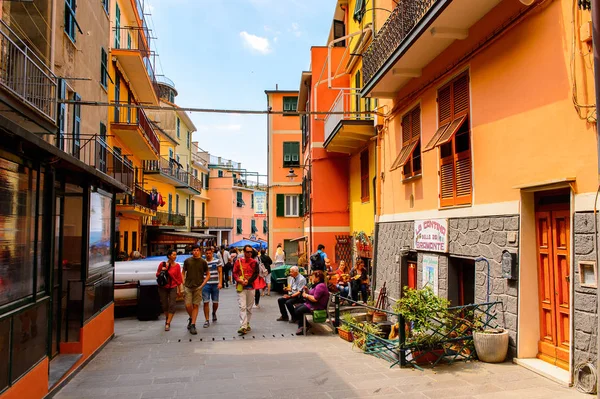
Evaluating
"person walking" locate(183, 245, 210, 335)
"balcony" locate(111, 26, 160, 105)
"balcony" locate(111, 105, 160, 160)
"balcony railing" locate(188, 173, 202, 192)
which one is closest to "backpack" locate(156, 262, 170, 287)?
"person walking" locate(183, 245, 210, 335)

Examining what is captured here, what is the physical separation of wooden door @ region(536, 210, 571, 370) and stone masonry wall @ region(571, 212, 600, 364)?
45 centimetres

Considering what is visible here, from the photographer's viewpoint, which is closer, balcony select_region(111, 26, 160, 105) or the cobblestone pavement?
the cobblestone pavement

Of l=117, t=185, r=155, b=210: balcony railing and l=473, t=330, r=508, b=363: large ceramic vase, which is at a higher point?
l=117, t=185, r=155, b=210: balcony railing

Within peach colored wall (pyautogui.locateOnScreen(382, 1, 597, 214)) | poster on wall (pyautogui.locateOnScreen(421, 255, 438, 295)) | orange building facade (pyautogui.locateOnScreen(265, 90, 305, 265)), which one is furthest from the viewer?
orange building facade (pyautogui.locateOnScreen(265, 90, 305, 265))

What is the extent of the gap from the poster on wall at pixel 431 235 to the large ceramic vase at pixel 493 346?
2.31 meters

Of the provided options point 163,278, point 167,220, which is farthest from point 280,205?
point 163,278

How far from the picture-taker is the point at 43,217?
18.7ft

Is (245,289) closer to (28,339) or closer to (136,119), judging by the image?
(28,339)

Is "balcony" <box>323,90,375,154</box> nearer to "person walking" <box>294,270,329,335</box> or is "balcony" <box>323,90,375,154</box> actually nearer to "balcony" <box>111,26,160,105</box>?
"person walking" <box>294,270,329,335</box>

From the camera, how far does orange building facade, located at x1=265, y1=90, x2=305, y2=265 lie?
2978cm

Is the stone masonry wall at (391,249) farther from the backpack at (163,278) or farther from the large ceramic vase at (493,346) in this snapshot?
the backpack at (163,278)

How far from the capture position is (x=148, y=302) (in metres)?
12.0

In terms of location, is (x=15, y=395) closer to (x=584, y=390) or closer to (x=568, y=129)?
(x=584, y=390)

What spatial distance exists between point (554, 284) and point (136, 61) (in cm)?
1914
